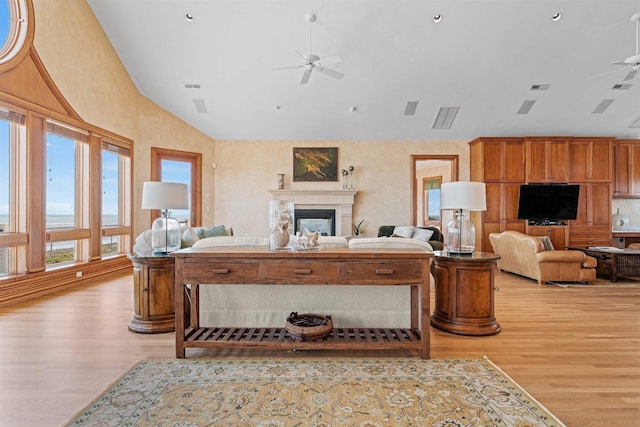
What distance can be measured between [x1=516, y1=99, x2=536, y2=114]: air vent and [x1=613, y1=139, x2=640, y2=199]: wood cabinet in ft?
8.37

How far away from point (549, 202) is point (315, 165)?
16.6 feet

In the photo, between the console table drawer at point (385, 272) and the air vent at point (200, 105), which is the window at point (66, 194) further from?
the console table drawer at point (385, 272)

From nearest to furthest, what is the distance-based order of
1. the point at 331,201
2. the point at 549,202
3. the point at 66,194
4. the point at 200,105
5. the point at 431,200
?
1. the point at 66,194
2. the point at 200,105
3. the point at 549,202
4. the point at 331,201
5. the point at 431,200

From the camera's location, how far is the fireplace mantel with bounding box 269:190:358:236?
24.2 feet

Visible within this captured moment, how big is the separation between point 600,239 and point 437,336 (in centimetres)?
635

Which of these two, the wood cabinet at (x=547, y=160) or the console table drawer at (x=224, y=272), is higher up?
the wood cabinet at (x=547, y=160)

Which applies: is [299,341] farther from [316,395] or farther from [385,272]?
Answer: [385,272]

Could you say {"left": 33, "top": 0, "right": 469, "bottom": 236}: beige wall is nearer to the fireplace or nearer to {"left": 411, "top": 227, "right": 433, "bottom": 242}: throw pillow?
the fireplace

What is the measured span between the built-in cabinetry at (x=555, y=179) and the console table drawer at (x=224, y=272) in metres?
5.97

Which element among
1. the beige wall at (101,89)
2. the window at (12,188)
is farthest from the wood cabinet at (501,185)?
the window at (12,188)

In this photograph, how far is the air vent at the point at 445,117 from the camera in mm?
6539

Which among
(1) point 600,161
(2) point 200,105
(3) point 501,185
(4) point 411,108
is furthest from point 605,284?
(2) point 200,105

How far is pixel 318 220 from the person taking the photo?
7.54 m

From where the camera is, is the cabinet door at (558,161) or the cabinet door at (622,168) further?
the cabinet door at (622,168)
